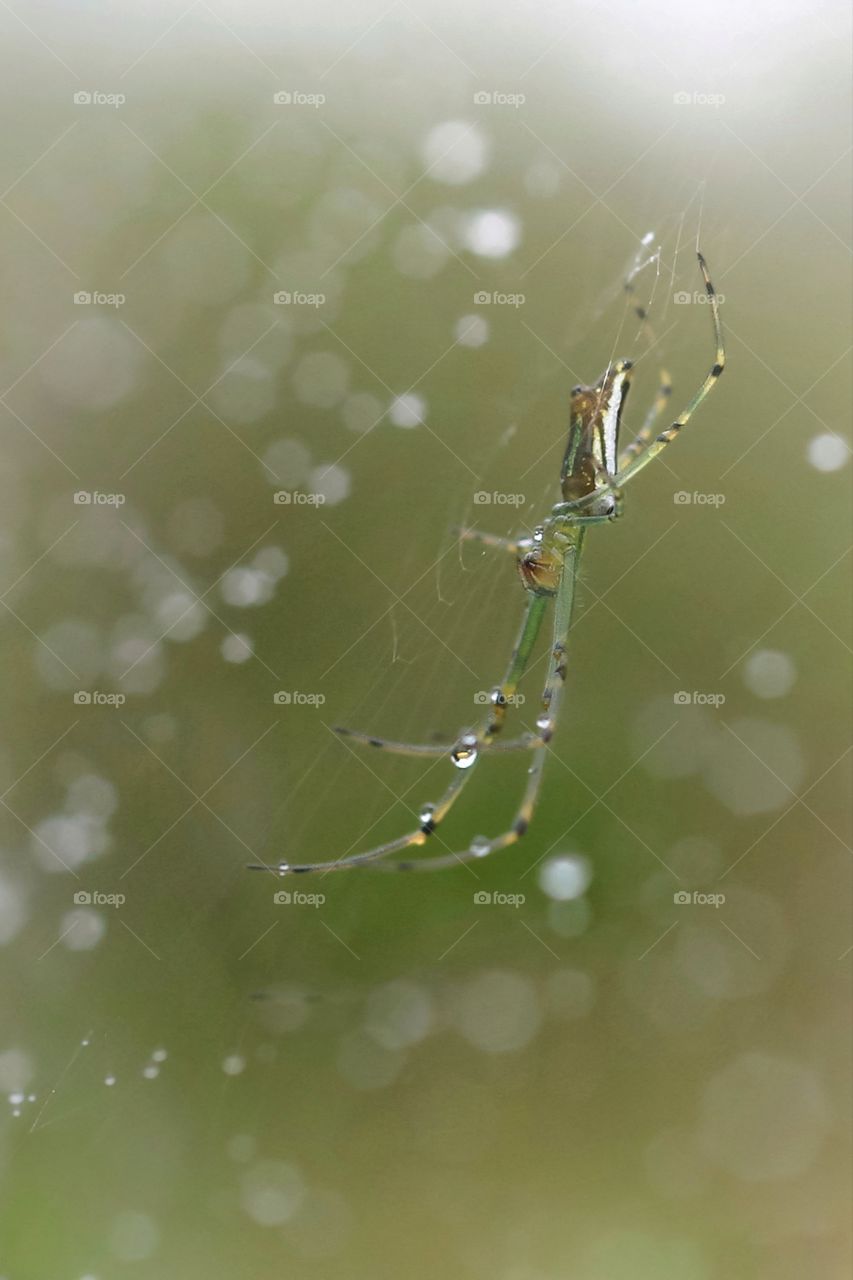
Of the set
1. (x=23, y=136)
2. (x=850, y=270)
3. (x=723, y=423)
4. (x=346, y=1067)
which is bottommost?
(x=346, y=1067)

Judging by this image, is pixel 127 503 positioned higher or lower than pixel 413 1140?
higher

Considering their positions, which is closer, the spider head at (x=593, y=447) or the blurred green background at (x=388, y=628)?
the spider head at (x=593, y=447)

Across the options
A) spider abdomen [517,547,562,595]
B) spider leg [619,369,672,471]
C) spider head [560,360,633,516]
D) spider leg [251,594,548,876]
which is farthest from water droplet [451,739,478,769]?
spider leg [619,369,672,471]

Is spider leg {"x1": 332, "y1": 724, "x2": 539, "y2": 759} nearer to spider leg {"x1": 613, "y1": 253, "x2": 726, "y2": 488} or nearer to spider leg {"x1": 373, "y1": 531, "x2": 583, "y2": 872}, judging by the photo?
spider leg {"x1": 373, "y1": 531, "x2": 583, "y2": 872}

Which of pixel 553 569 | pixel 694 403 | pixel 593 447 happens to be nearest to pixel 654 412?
pixel 694 403

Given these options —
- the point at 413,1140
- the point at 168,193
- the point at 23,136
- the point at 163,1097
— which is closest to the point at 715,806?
the point at 413,1140

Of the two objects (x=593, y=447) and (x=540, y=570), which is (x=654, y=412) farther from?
(x=540, y=570)

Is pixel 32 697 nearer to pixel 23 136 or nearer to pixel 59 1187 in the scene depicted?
pixel 59 1187

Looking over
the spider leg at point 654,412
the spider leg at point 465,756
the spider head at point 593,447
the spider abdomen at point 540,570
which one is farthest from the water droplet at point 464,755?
the spider leg at point 654,412

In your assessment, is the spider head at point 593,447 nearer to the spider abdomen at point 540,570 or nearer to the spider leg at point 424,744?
the spider abdomen at point 540,570
